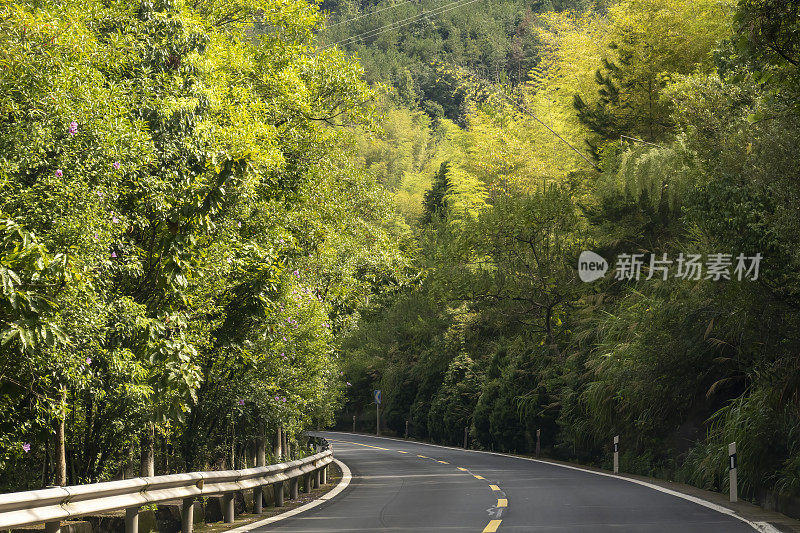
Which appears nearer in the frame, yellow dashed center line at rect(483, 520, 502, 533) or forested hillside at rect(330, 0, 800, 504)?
yellow dashed center line at rect(483, 520, 502, 533)

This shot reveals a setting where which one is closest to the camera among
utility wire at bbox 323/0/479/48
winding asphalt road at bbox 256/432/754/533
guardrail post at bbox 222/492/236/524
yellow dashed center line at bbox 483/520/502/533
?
yellow dashed center line at bbox 483/520/502/533

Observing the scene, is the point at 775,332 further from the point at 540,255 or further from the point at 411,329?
the point at 411,329

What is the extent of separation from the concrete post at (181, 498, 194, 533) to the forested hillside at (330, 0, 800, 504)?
7.47 meters

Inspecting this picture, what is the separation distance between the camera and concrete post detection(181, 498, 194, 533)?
33.6 feet

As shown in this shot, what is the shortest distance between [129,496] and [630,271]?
22430mm

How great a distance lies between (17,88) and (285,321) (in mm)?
6384

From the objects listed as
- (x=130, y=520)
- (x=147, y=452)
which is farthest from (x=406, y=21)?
(x=130, y=520)

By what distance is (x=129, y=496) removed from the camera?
A: 8.34 meters

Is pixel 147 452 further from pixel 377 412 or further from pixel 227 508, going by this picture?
pixel 377 412

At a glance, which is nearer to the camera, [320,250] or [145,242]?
[145,242]

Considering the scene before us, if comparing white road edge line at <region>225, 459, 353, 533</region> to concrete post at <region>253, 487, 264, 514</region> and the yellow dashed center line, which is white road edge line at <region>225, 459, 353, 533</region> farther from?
the yellow dashed center line

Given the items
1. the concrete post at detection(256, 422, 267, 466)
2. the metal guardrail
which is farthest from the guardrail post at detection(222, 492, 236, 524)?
the concrete post at detection(256, 422, 267, 466)

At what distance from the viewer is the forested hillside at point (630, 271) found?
1465 centimetres

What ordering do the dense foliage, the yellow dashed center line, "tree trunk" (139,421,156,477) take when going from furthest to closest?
1. "tree trunk" (139,421,156,477)
2. the yellow dashed center line
3. the dense foliage
